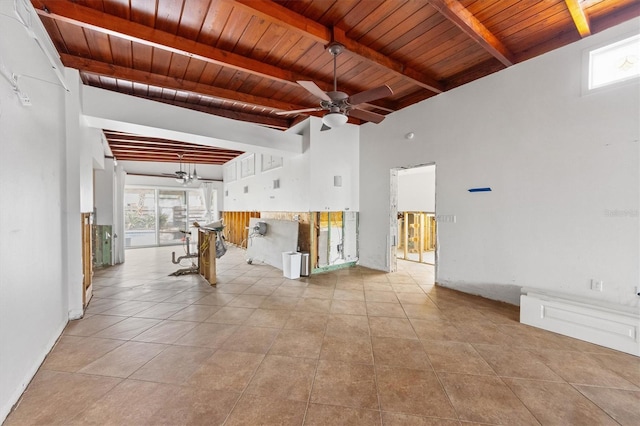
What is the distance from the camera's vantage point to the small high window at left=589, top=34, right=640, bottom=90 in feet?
8.46

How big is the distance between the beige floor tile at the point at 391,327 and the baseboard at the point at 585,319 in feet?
4.58

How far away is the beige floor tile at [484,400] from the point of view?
1.59 m

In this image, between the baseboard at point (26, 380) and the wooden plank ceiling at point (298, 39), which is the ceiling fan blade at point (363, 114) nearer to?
the wooden plank ceiling at point (298, 39)

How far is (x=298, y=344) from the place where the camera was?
248cm

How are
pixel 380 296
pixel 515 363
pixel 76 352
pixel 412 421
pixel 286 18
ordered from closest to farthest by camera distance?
pixel 412 421 < pixel 515 363 < pixel 76 352 < pixel 286 18 < pixel 380 296

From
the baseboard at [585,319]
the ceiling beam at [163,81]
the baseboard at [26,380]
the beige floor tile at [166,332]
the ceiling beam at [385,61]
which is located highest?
the ceiling beam at [385,61]

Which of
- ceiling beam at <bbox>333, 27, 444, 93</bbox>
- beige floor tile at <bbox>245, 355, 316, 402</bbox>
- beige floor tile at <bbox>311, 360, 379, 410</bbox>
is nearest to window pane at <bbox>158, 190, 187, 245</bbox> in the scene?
beige floor tile at <bbox>245, 355, 316, 402</bbox>

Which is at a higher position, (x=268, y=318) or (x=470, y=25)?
(x=470, y=25)

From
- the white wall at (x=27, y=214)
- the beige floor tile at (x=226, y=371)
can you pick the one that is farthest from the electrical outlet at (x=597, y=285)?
the white wall at (x=27, y=214)

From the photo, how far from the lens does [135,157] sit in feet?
26.9

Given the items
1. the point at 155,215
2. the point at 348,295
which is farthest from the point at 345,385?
the point at 155,215

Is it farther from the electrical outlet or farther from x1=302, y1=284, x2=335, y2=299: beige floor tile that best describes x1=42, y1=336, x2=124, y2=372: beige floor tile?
the electrical outlet

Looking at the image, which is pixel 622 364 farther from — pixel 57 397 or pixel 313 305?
pixel 57 397

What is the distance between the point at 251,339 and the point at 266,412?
100cm
